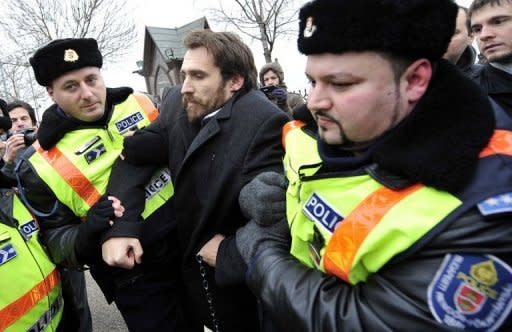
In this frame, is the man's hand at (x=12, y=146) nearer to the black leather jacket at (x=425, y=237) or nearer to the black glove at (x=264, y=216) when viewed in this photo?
the black glove at (x=264, y=216)

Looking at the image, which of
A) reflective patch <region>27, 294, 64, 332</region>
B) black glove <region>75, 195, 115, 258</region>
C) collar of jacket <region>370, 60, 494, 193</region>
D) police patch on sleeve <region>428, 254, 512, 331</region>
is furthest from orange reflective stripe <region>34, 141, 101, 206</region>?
police patch on sleeve <region>428, 254, 512, 331</region>

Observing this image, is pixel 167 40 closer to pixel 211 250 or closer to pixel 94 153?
pixel 94 153

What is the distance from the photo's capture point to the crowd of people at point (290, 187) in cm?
85

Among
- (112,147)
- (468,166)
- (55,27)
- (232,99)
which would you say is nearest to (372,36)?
(468,166)

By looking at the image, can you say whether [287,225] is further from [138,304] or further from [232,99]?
[138,304]

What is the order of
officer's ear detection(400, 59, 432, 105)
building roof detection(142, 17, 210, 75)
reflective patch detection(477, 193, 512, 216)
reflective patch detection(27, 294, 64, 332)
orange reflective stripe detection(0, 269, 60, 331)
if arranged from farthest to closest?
building roof detection(142, 17, 210, 75) → reflective patch detection(27, 294, 64, 332) → orange reflective stripe detection(0, 269, 60, 331) → officer's ear detection(400, 59, 432, 105) → reflective patch detection(477, 193, 512, 216)

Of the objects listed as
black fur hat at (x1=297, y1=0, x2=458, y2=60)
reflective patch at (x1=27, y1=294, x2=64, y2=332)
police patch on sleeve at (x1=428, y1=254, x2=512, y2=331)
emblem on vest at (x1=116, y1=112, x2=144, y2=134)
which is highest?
black fur hat at (x1=297, y1=0, x2=458, y2=60)

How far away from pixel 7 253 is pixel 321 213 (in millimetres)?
1480

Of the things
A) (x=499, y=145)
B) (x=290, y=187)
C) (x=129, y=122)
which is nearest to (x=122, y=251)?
(x=129, y=122)

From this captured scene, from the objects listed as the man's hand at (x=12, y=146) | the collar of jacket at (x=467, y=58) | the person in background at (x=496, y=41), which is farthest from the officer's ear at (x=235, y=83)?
the man's hand at (x=12, y=146)

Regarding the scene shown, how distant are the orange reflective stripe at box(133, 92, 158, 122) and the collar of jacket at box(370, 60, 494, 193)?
1629 mm

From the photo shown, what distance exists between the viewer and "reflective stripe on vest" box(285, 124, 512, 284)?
85 centimetres

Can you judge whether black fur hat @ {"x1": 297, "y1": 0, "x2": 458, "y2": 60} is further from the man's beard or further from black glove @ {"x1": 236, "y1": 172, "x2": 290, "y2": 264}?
the man's beard

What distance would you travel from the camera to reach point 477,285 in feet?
2.64
